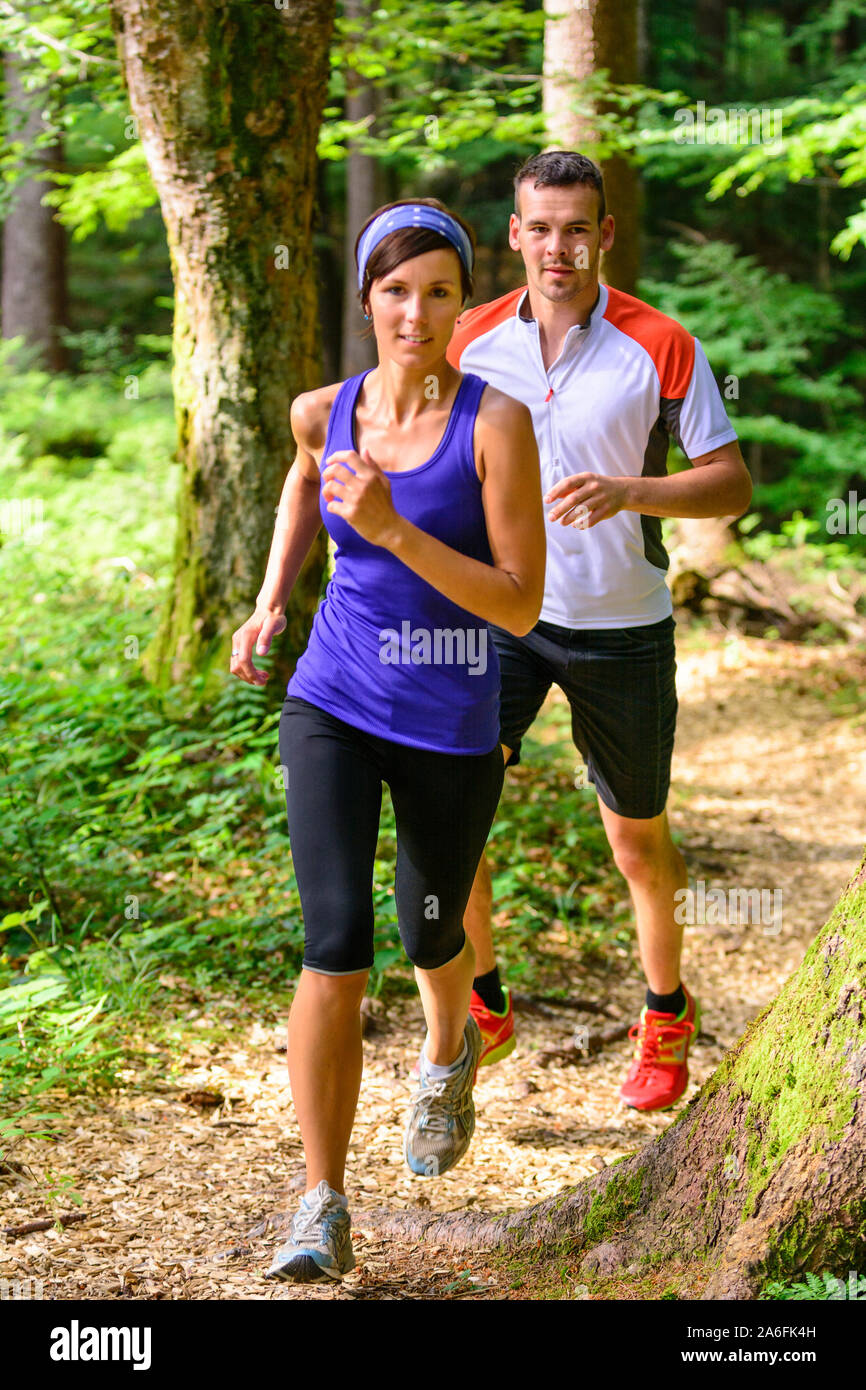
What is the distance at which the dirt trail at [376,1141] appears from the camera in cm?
288

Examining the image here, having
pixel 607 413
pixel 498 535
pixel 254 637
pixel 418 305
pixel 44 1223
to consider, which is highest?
pixel 418 305

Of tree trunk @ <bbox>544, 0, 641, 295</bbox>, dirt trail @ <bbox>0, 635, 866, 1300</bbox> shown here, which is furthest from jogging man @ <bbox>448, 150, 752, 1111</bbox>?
tree trunk @ <bbox>544, 0, 641, 295</bbox>

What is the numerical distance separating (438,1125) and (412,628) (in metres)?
1.41

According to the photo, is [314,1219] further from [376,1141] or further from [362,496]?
[362,496]

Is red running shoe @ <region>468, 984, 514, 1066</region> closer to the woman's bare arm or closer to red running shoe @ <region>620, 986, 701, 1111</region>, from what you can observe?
red running shoe @ <region>620, 986, 701, 1111</region>

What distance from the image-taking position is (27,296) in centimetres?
1656

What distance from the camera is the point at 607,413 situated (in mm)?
3465

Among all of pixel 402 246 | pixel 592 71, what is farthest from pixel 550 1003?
pixel 592 71

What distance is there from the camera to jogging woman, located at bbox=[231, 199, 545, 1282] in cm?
258

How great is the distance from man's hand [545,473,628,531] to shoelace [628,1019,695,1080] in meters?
1.90

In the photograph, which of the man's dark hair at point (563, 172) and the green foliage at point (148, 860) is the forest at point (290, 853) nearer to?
the green foliage at point (148, 860)

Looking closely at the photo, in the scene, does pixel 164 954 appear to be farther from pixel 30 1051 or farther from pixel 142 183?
pixel 142 183
